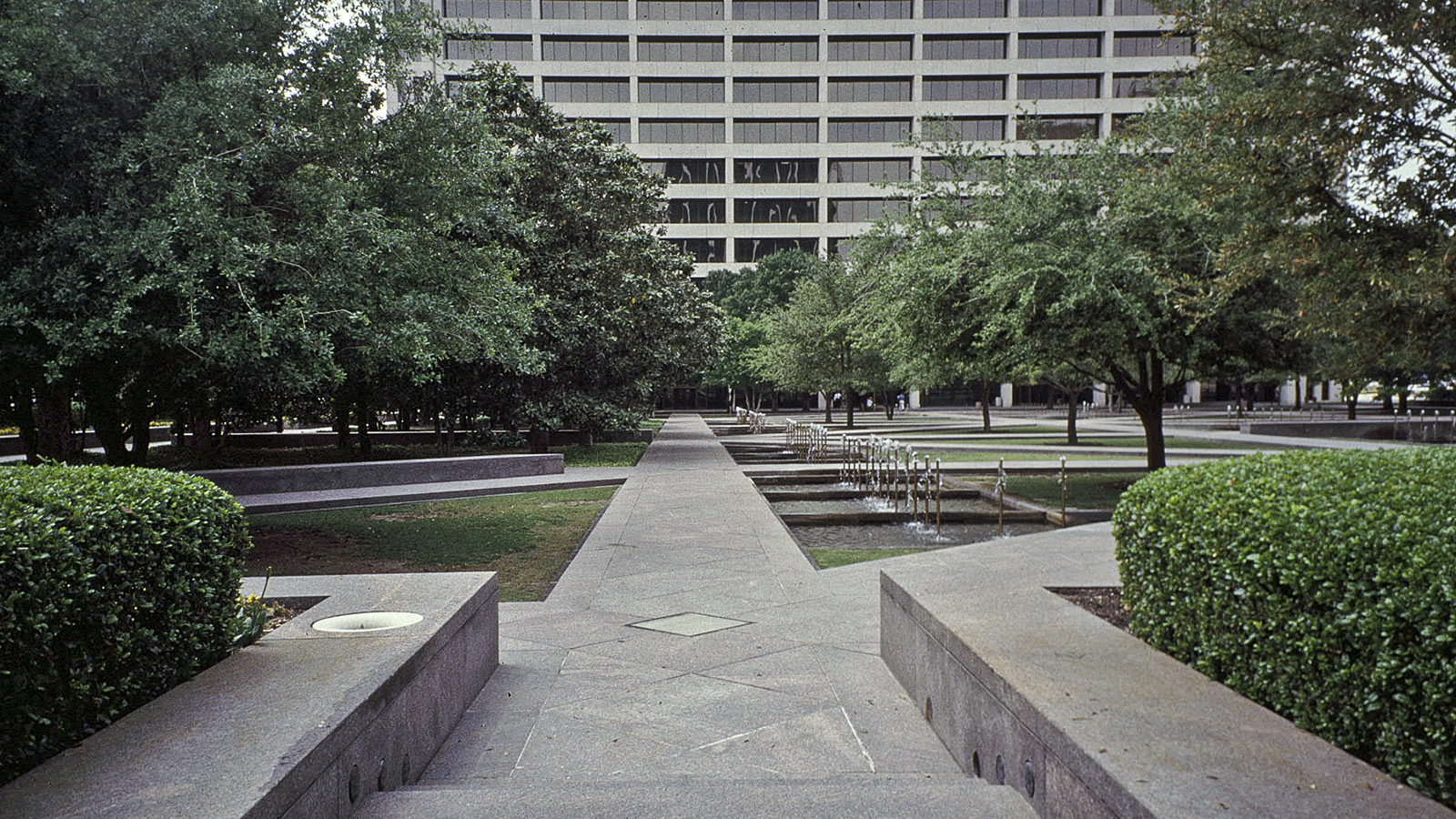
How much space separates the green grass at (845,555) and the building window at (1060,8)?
228 ft

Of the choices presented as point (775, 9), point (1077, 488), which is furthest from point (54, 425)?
point (775, 9)

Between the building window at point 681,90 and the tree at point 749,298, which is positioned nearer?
the tree at point 749,298

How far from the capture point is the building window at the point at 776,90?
2805 inches

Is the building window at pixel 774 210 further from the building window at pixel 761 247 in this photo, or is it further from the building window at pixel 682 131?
the building window at pixel 682 131

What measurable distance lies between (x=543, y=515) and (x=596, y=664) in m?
8.05

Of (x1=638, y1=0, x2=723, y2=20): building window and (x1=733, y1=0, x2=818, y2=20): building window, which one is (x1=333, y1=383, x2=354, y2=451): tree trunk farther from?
(x1=733, y1=0, x2=818, y2=20): building window

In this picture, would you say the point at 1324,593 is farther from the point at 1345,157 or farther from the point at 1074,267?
the point at 1074,267

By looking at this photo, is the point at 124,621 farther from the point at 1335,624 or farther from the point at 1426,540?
the point at 1426,540

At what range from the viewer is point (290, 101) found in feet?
32.5

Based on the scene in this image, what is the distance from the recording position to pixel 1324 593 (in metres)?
3.26

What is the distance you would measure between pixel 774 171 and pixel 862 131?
765 centimetres

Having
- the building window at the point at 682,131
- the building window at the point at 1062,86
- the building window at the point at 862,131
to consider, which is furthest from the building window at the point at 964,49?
the building window at the point at 682,131

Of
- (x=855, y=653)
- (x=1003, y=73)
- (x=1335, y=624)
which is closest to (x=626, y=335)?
(x=855, y=653)

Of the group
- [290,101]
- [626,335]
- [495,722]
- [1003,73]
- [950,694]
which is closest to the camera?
[950,694]
